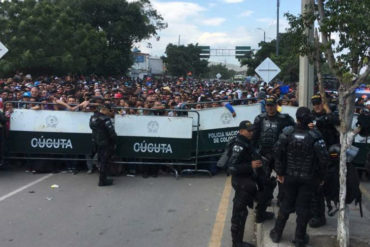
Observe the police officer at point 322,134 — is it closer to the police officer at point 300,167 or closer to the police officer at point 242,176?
the police officer at point 300,167

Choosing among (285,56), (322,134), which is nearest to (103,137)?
(322,134)

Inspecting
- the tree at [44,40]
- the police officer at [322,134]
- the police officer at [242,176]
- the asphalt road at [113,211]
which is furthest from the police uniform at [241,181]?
the tree at [44,40]

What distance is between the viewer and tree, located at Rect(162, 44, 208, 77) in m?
79.1

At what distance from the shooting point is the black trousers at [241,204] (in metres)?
5.04

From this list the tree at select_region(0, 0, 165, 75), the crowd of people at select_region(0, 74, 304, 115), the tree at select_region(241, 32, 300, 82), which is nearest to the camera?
the tree at select_region(241, 32, 300, 82)

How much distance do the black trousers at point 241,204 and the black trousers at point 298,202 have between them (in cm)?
39

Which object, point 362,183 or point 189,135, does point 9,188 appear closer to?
point 189,135

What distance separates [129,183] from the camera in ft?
28.8

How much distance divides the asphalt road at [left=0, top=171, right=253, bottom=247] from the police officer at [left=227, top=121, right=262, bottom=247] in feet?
1.70

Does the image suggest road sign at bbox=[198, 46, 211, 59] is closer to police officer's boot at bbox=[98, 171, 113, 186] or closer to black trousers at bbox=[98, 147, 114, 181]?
black trousers at bbox=[98, 147, 114, 181]

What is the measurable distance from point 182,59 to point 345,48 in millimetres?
74519

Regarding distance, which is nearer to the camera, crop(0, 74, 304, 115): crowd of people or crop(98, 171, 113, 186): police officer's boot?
crop(98, 171, 113, 186): police officer's boot

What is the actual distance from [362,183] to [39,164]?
704cm

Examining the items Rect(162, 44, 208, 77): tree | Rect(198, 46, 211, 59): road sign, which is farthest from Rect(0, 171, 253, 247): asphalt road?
Rect(198, 46, 211, 59): road sign
